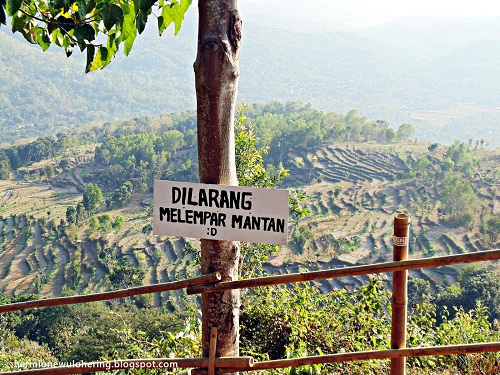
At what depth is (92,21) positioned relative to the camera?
142 centimetres

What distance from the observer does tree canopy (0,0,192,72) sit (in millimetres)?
1247

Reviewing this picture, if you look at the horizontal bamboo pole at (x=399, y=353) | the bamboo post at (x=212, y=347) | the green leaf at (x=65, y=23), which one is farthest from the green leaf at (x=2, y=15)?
the horizontal bamboo pole at (x=399, y=353)

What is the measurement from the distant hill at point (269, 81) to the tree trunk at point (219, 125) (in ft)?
356

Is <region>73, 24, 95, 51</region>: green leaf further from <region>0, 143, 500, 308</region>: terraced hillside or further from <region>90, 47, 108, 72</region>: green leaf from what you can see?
<region>0, 143, 500, 308</region>: terraced hillside

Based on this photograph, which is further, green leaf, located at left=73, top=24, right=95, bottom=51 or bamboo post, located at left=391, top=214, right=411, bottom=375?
bamboo post, located at left=391, top=214, right=411, bottom=375

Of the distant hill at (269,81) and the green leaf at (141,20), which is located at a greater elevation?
the distant hill at (269,81)

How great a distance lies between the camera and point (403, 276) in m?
1.55

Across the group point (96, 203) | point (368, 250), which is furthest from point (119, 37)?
point (96, 203)

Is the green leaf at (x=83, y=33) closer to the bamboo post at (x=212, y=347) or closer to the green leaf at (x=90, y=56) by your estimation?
the green leaf at (x=90, y=56)

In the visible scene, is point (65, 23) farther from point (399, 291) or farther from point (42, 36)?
point (399, 291)

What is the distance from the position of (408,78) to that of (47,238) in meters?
140

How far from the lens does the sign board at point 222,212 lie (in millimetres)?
1452

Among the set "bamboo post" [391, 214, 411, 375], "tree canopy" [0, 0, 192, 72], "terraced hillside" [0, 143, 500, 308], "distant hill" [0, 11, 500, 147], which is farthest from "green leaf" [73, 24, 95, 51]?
"distant hill" [0, 11, 500, 147]

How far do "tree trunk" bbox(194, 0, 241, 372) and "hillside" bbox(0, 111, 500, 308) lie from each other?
27347mm
